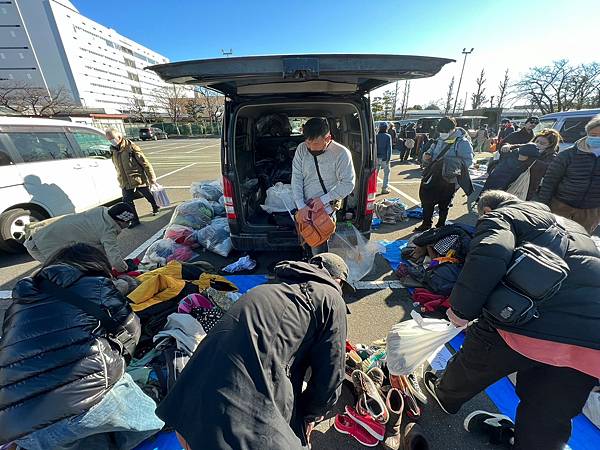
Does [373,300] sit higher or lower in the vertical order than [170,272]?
lower

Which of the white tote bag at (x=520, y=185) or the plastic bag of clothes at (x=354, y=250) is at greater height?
the white tote bag at (x=520, y=185)

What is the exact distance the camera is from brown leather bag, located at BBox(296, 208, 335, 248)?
A: 2508mm

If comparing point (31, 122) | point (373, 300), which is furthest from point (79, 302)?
point (31, 122)

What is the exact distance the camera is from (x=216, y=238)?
156 inches

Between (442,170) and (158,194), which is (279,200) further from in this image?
(158,194)

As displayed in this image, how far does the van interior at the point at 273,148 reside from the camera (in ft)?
11.2

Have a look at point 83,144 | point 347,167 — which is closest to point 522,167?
point 347,167

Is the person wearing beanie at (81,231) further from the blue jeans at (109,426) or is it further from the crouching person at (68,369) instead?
the blue jeans at (109,426)

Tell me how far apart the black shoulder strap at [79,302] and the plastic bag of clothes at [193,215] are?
9.98ft

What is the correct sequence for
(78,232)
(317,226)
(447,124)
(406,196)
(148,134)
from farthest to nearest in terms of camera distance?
(148,134) < (406,196) < (447,124) < (78,232) < (317,226)

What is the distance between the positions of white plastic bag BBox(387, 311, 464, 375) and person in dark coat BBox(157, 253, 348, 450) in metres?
0.62

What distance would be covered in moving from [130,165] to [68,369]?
4.42 metres

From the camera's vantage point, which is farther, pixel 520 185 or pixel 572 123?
pixel 572 123

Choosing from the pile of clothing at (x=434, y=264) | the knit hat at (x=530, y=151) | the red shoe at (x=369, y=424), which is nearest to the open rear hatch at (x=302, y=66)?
the pile of clothing at (x=434, y=264)
